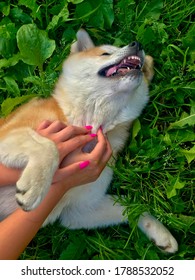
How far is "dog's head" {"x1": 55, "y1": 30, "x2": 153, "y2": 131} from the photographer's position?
2836mm

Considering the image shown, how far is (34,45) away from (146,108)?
991 millimetres

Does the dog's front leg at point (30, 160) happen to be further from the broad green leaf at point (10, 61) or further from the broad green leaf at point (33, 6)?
the broad green leaf at point (33, 6)

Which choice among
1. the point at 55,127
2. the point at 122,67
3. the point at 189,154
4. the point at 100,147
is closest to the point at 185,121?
the point at 189,154

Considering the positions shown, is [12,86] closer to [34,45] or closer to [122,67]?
[34,45]

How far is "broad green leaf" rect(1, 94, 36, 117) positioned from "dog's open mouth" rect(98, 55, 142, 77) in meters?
0.73

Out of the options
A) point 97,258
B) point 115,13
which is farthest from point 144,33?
point 97,258

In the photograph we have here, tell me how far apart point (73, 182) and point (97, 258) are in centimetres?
82

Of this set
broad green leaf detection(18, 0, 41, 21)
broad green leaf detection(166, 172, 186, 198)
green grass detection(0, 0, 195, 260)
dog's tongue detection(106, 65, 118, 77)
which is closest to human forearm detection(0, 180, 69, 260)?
green grass detection(0, 0, 195, 260)

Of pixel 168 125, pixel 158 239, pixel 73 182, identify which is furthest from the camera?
pixel 168 125

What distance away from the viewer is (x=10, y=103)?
3.32 meters

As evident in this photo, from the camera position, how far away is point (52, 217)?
2.87 meters

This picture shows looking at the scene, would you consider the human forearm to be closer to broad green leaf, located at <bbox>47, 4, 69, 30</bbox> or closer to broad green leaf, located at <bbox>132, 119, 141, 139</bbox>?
broad green leaf, located at <bbox>132, 119, 141, 139</bbox>

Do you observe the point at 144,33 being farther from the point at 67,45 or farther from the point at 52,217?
the point at 52,217

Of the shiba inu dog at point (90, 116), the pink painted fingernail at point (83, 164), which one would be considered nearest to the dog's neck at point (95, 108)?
the shiba inu dog at point (90, 116)
